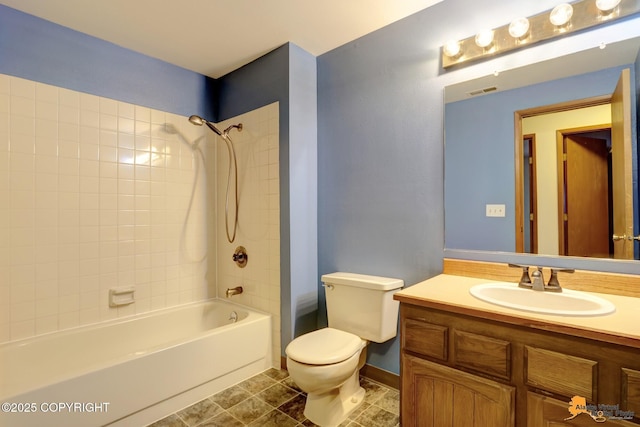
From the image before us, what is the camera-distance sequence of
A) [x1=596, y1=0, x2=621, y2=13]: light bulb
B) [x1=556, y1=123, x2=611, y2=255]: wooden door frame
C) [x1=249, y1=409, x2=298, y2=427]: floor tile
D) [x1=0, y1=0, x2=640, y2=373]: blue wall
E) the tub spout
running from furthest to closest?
the tub spout < [x1=0, y1=0, x2=640, y2=373]: blue wall < [x1=249, y1=409, x2=298, y2=427]: floor tile < [x1=556, y1=123, x2=611, y2=255]: wooden door frame < [x1=596, y1=0, x2=621, y2=13]: light bulb

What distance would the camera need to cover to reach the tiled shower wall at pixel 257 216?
229 cm

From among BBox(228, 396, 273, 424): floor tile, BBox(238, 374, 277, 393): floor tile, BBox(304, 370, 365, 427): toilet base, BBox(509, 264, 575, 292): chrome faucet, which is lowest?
BBox(238, 374, 277, 393): floor tile

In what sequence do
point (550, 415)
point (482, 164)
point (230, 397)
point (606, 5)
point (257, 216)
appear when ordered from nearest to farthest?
point (550, 415) < point (606, 5) < point (482, 164) < point (230, 397) < point (257, 216)

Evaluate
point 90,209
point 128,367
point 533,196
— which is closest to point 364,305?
point 533,196

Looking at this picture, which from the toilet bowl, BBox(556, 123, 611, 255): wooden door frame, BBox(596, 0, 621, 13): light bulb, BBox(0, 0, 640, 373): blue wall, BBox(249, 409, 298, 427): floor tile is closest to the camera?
BBox(596, 0, 621, 13): light bulb

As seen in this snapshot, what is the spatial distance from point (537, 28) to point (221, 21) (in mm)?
1724

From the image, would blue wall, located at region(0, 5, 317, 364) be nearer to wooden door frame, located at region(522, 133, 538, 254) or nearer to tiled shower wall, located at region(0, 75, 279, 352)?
tiled shower wall, located at region(0, 75, 279, 352)

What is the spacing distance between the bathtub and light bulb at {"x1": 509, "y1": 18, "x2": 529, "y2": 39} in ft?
7.22

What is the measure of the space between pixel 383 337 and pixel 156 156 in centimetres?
208

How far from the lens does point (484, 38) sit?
1.60m

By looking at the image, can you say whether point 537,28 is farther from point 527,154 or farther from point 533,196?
point 533,196

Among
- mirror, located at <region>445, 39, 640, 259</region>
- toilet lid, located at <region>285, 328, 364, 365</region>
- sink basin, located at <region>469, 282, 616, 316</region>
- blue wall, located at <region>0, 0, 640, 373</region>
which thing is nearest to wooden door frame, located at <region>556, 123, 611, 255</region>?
mirror, located at <region>445, 39, 640, 259</region>

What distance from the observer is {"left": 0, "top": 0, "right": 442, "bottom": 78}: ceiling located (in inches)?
71.1

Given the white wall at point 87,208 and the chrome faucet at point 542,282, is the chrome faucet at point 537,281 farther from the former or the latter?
the white wall at point 87,208
